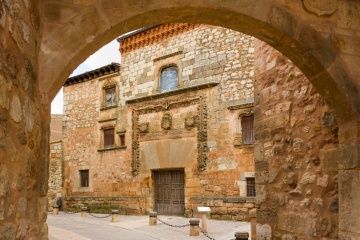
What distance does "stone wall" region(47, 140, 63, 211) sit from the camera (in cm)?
1703

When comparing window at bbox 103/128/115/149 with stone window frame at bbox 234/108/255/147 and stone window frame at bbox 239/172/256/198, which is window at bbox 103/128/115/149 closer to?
stone window frame at bbox 234/108/255/147

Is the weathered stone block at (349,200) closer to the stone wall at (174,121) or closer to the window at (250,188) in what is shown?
the stone wall at (174,121)

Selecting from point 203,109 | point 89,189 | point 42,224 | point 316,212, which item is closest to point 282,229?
point 316,212

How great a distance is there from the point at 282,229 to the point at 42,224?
2.76m

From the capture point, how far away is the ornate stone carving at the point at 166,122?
13.5 meters

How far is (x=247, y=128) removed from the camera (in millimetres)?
11828

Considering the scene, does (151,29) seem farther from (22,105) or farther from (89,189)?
Result: (22,105)

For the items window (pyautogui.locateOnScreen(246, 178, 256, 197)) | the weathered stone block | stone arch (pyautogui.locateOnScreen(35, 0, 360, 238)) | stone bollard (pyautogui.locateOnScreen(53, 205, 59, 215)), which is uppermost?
stone arch (pyautogui.locateOnScreen(35, 0, 360, 238))

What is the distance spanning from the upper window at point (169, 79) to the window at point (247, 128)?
318 centimetres

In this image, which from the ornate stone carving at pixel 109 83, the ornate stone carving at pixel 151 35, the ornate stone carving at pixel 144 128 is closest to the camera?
the ornate stone carving at pixel 151 35

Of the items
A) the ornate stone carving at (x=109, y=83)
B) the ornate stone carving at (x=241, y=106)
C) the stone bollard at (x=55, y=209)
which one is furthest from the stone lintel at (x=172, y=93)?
the stone bollard at (x=55, y=209)

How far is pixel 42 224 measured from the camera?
220cm

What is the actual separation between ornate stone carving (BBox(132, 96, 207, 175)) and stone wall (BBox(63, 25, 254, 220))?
35 mm

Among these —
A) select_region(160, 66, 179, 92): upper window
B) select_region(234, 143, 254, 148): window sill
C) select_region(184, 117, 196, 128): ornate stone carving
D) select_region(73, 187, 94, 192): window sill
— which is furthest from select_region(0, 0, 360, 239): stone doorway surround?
select_region(73, 187, 94, 192): window sill
